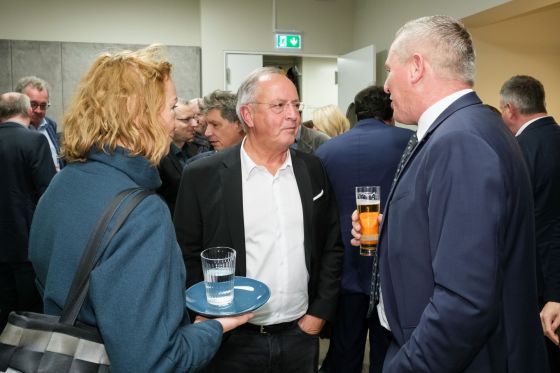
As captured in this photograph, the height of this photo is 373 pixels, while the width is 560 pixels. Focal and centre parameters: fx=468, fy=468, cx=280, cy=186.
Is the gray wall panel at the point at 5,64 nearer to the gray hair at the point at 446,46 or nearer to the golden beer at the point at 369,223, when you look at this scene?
the golden beer at the point at 369,223

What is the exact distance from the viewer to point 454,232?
41.8 inches

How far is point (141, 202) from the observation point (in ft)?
3.21

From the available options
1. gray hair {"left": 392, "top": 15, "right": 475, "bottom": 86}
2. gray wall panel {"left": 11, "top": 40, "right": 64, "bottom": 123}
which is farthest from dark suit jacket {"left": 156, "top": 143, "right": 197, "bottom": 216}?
gray wall panel {"left": 11, "top": 40, "right": 64, "bottom": 123}

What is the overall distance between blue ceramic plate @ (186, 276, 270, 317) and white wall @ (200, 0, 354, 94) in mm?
5379

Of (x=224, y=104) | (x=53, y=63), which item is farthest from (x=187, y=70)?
(x=224, y=104)

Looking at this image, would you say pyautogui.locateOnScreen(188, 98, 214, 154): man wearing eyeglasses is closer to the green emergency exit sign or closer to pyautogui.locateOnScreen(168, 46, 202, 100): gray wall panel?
pyautogui.locateOnScreen(168, 46, 202, 100): gray wall panel

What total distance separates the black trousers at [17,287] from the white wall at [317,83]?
5784mm

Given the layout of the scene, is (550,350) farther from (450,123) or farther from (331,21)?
(331,21)

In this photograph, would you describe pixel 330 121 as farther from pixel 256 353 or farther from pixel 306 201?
pixel 256 353

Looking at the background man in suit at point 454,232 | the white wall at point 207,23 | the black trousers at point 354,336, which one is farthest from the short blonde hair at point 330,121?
the background man in suit at point 454,232

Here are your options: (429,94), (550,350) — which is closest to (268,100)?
(429,94)

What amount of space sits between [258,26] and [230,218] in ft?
17.6

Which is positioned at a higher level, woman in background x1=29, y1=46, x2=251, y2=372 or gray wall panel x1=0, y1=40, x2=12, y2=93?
gray wall panel x1=0, y1=40, x2=12, y2=93

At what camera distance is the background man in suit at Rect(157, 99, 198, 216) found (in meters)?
3.01
